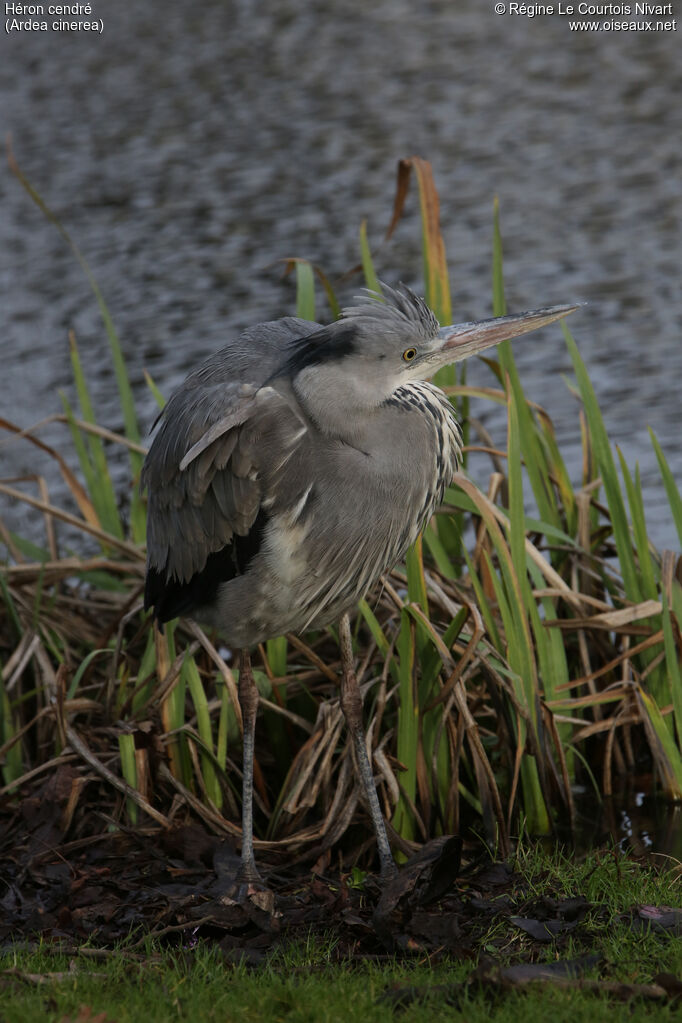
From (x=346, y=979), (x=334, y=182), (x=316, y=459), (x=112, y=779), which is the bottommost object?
(x=346, y=979)

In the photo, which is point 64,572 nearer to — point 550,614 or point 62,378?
point 550,614

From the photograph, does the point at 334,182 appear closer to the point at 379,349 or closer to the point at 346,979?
the point at 379,349

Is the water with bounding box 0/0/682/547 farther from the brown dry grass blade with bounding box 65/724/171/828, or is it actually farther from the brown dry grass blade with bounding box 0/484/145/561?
the brown dry grass blade with bounding box 65/724/171/828

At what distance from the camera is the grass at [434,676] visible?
14.7 feet

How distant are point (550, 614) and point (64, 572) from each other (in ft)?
6.45

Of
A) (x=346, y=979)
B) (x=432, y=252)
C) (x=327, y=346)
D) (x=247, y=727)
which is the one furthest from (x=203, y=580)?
(x=432, y=252)

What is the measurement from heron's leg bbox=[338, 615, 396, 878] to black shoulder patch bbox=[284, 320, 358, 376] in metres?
0.93

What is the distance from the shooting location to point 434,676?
4500mm

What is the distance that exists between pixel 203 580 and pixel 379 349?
97 centimetres

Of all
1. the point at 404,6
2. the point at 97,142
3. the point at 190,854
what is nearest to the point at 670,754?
the point at 190,854

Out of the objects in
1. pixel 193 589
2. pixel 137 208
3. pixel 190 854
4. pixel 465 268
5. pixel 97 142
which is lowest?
pixel 190 854

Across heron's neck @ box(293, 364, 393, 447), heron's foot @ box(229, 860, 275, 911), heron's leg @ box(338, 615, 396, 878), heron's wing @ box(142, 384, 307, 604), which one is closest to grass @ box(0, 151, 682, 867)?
heron's leg @ box(338, 615, 396, 878)

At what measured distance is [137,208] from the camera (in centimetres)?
1209

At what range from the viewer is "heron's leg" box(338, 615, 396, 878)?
4.27m
